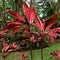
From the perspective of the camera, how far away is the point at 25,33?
4.30 feet

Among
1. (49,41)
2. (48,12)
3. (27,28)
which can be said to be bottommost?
(48,12)

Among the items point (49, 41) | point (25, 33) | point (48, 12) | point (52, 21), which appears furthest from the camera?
point (48, 12)

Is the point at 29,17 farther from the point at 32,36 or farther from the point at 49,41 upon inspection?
the point at 49,41

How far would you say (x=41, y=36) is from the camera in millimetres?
1245

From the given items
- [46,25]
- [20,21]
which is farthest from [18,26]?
[46,25]

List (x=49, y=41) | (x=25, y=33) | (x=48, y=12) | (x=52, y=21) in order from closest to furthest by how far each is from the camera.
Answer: (x=52, y=21)
(x=25, y=33)
(x=49, y=41)
(x=48, y=12)

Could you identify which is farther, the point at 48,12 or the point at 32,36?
the point at 48,12

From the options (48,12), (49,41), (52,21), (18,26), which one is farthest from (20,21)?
(48,12)

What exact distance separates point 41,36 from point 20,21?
0.12 meters

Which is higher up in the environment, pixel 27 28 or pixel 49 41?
pixel 27 28

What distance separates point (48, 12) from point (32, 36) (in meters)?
6.98

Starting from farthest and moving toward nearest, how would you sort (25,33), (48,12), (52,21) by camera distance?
(48,12) → (25,33) → (52,21)

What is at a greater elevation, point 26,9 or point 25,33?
point 26,9

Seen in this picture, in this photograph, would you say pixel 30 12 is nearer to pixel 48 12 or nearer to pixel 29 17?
pixel 29 17
